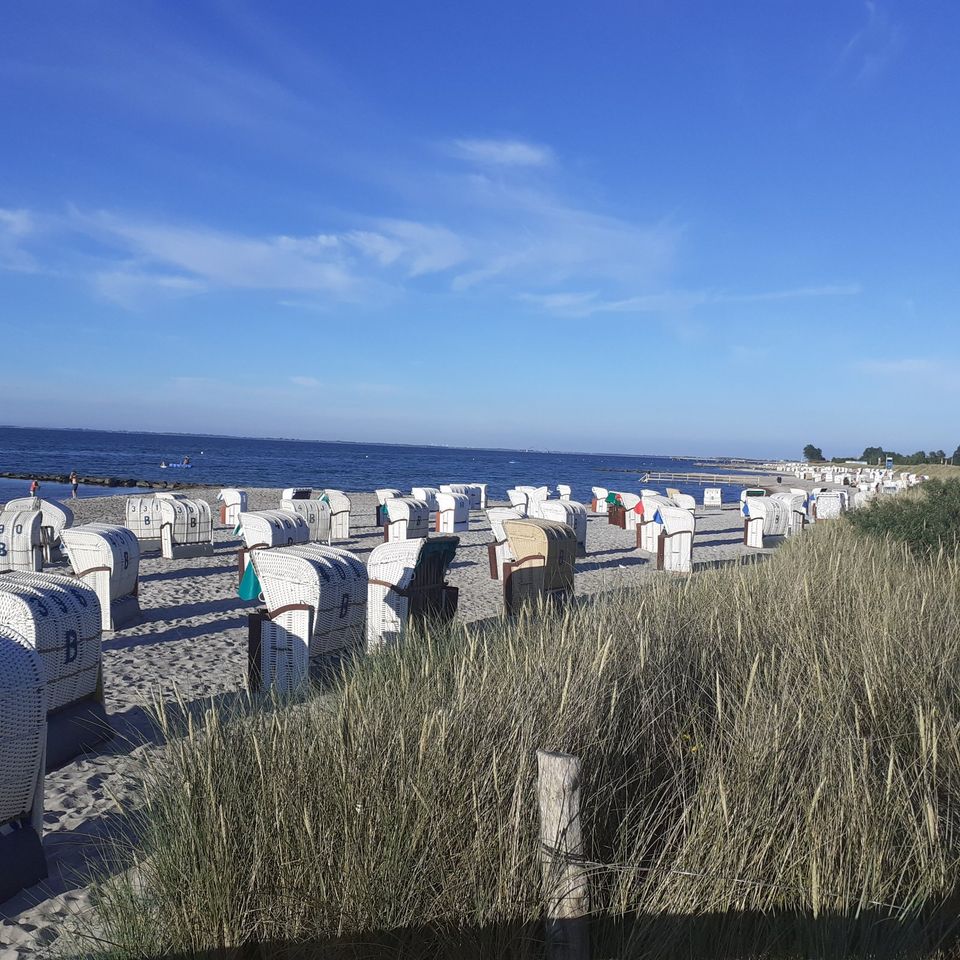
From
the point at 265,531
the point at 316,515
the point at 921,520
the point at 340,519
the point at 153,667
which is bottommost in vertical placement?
the point at 153,667

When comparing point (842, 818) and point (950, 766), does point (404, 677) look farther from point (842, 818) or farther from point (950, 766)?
point (950, 766)

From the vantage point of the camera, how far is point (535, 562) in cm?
1082

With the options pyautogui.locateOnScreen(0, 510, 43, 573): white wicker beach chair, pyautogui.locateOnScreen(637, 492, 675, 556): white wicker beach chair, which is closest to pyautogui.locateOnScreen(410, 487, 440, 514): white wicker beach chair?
pyautogui.locateOnScreen(637, 492, 675, 556): white wicker beach chair

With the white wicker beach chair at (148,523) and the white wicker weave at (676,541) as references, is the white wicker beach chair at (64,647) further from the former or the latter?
the white wicker weave at (676,541)

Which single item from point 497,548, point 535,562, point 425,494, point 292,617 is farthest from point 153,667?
point 425,494

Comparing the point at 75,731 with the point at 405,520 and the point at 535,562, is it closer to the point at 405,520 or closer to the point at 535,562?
the point at 535,562

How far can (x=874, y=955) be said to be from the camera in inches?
104

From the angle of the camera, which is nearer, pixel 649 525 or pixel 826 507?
pixel 649 525

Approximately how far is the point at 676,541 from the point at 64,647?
1247 cm

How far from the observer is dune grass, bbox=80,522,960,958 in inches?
107

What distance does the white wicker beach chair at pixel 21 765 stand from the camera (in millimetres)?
3723

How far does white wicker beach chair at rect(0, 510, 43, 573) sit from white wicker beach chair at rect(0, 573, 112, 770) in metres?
8.13

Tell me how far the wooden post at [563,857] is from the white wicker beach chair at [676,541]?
13.4 metres

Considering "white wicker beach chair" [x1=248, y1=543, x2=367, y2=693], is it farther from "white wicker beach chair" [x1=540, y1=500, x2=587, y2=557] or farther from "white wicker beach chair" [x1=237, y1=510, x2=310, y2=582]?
"white wicker beach chair" [x1=540, y1=500, x2=587, y2=557]
